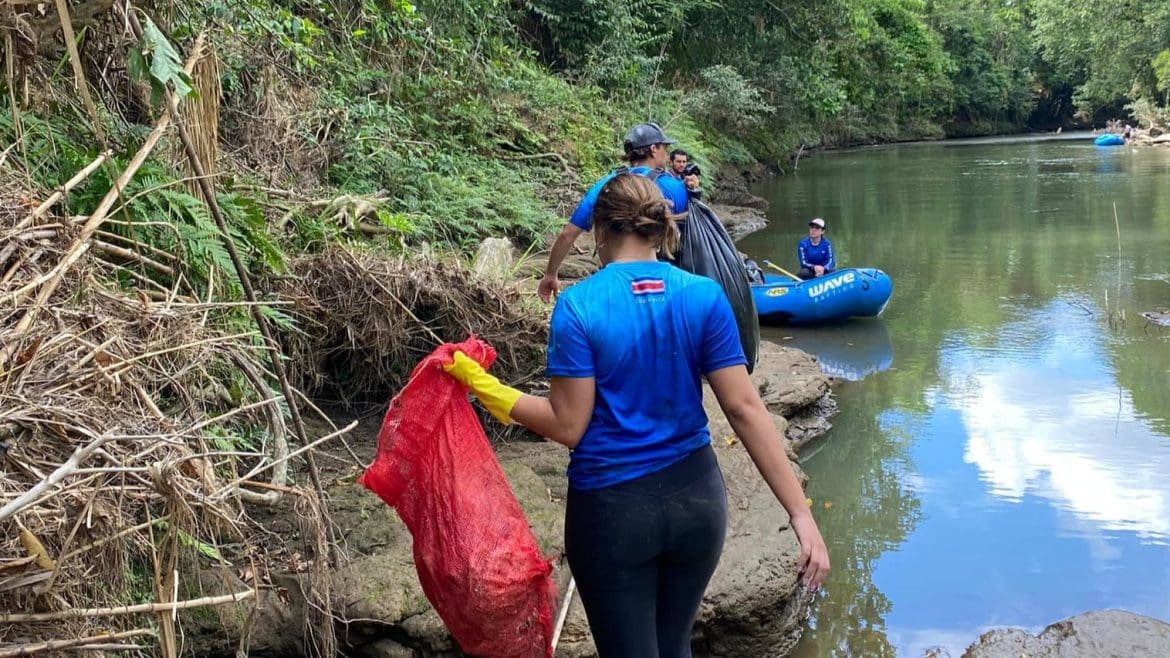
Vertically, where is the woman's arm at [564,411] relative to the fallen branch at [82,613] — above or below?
above

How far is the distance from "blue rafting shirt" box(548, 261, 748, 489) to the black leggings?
0.05 metres

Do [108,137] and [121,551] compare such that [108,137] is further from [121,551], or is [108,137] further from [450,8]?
[450,8]

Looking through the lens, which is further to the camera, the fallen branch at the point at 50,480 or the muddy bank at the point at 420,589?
the muddy bank at the point at 420,589

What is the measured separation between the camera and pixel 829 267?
40.4 ft

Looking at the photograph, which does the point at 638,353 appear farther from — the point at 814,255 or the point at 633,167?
the point at 814,255

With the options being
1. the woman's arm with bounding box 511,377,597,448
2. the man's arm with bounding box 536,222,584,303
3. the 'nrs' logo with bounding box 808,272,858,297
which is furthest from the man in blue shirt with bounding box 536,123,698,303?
the 'nrs' logo with bounding box 808,272,858,297

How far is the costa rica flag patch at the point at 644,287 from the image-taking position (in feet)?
8.24

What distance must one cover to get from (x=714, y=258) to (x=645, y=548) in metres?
2.23

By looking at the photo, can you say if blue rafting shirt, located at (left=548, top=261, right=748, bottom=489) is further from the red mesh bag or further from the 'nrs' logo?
the 'nrs' logo

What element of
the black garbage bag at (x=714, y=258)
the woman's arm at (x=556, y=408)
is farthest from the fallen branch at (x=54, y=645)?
the black garbage bag at (x=714, y=258)

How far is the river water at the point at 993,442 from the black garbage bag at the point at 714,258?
5.62 feet

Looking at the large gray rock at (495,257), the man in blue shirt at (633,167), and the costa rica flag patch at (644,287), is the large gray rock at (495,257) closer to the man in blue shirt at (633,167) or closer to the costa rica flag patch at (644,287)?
the man in blue shirt at (633,167)

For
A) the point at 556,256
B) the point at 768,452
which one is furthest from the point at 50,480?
the point at 556,256

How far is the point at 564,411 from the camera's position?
253 centimetres
